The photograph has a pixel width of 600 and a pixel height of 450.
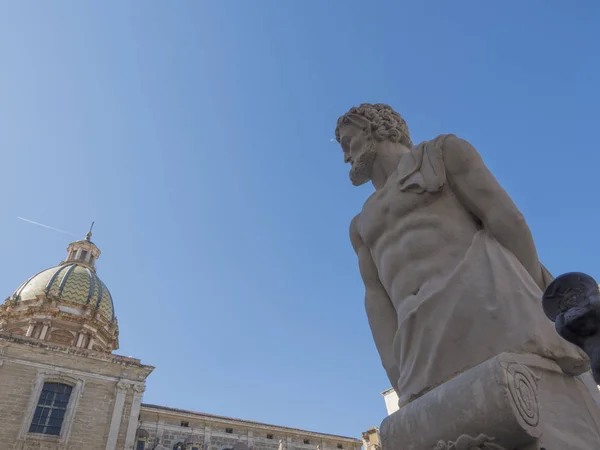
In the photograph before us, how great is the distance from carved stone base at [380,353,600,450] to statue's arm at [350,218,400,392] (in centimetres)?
60

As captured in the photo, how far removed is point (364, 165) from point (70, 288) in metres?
39.6

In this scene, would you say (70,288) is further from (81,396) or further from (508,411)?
(508,411)

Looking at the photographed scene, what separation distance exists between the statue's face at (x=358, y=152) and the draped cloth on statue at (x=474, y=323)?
0.83 m

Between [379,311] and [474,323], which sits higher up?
[379,311]

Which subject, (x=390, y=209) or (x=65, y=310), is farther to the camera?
(x=65, y=310)

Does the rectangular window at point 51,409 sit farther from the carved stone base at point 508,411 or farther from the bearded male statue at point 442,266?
the carved stone base at point 508,411

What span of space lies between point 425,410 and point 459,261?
0.65 meters

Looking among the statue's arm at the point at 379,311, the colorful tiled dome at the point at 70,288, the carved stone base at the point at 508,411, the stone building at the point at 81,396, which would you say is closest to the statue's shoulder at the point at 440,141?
the statue's arm at the point at 379,311

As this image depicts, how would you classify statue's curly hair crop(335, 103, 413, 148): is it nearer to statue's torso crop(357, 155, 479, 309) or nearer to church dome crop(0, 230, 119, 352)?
statue's torso crop(357, 155, 479, 309)

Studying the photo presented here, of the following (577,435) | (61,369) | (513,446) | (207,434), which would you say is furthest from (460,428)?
(207,434)

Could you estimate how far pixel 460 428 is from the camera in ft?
4.66

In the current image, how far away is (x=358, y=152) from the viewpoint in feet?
8.66

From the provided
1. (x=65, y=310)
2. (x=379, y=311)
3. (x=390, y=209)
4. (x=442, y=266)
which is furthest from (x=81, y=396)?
(x=442, y=266)

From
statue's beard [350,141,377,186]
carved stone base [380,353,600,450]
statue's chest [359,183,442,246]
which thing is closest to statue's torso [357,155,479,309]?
statue's chest [359,183,442,246]
